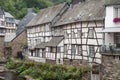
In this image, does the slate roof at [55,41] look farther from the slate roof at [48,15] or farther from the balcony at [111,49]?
the balcony at [111,49]

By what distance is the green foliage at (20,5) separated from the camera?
325 ft

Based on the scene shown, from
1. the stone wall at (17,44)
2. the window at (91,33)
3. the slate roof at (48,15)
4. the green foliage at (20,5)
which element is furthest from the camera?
the green foliage at (20,5)

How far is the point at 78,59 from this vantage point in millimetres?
37469

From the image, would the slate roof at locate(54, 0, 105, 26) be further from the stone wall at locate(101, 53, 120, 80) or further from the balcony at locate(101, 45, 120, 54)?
the stone wall at locate(101, 53, 120, 80)

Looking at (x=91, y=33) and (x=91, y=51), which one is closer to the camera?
(x=91, y=51)

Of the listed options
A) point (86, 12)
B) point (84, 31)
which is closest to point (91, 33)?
point (84, 31)

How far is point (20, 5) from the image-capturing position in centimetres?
10456

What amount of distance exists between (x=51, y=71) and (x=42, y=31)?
18103 mm

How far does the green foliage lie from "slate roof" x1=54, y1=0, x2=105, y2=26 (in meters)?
56.2

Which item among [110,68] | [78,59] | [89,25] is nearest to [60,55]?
[78,59]

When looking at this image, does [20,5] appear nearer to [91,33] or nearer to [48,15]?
[48,15]

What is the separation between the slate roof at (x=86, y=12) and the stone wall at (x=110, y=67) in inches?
265

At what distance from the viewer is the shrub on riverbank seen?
98.9 feet

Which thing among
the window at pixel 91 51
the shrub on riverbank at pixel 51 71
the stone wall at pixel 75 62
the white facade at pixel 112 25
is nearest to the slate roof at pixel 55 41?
the stone wall at pixel 75 62
